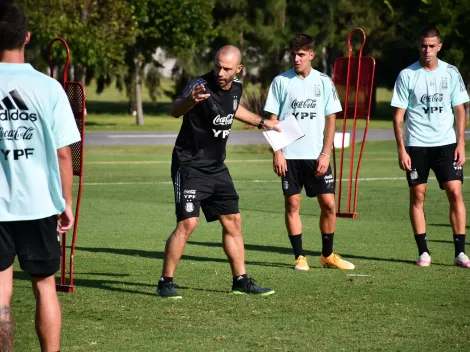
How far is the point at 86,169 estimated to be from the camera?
78.3 ft

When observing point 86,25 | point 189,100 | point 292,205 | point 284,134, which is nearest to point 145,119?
→ point 86,25

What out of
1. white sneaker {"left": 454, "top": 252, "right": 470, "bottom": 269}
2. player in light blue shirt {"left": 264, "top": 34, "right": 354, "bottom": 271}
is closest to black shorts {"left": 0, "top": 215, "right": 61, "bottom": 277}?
player in light blue shirt {"left": 264, "top": 34, "right": 354, "bottom": 271}

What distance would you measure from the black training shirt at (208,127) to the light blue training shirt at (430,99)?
2293 millimetres

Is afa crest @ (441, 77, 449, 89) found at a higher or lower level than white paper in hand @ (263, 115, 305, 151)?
higher

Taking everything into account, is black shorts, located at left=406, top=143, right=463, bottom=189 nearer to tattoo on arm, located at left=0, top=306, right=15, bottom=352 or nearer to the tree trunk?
tattoo on arm, located at left=0, top=306, right=15, bottom=352

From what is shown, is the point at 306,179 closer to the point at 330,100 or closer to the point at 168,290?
the point at 330,100

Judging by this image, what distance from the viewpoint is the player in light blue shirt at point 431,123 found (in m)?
9.98

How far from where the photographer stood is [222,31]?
197ft

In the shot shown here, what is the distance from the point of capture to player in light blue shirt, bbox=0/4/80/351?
5254mm

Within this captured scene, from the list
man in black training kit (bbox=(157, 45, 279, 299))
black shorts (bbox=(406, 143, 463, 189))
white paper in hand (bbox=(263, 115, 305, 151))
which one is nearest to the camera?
man in black training kit (bbox=(157, 45, 279, 299))

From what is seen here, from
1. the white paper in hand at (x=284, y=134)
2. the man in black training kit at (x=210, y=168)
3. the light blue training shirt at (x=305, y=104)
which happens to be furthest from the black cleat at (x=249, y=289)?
the light blue training shirt at (x=305, y=104)

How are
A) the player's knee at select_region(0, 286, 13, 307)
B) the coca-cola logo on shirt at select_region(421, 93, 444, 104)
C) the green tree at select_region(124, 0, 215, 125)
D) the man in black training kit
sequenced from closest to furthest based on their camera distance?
the player's knee at select_region(0, 286, 13, 307) → the man in black training kit → the coca-cola logo on shirt at select_region(421, 93, 444, 104) → the green tree at select_region(124, 0, 215, 125)

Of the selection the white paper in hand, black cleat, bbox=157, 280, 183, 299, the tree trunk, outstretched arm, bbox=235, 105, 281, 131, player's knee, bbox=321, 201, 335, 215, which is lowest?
the tree trunk

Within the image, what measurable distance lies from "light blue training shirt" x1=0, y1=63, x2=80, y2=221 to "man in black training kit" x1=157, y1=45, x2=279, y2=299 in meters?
2.68
